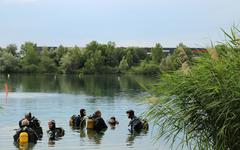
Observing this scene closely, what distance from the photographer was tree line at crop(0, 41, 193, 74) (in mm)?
146000

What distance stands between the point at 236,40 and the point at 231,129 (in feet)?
4.67

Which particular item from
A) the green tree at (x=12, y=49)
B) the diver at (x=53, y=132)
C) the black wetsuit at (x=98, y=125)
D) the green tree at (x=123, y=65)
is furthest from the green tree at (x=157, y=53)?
the diver at (x=53, y=132)

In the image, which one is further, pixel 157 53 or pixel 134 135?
pixel 157 53

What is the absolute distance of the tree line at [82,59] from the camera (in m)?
146

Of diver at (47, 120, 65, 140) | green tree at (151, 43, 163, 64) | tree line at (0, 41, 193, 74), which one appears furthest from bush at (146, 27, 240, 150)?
green tree at (151, 43, 163, 64)

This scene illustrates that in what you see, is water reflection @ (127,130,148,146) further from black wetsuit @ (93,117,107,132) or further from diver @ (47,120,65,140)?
diver @ (47,120,65,140)

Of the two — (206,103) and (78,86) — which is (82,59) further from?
(206,103)

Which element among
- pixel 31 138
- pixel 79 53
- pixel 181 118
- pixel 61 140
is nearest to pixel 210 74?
pixel 181 118

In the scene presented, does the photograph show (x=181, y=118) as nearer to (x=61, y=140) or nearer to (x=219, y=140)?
(x=219, y=140)

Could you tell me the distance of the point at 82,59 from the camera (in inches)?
5851

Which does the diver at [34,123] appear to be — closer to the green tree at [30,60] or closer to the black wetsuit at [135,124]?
the black wetsuit at [135,124]

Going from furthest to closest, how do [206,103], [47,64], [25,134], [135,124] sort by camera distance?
[47,64], [135,124], [25,134], [206,103]

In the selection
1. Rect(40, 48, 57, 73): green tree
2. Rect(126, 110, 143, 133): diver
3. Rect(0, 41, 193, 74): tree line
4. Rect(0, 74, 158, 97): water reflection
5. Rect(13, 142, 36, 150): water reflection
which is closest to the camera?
Rect(13, 142, 36, 150): water reflection

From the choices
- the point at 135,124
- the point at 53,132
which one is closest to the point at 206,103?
the point at 53,132
